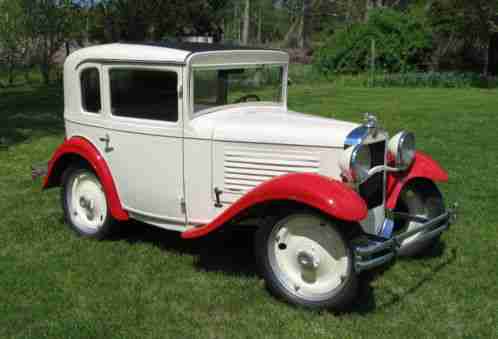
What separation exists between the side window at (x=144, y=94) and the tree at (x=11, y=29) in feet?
54.7

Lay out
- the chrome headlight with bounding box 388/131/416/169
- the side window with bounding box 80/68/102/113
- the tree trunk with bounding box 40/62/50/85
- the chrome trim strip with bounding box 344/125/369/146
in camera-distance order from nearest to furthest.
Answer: the chrome trim strip with bounding box 344/125/369/146, the chrome headlight with bounding box 388/131/416/169, the side window with bounding box 80/68/102/113, the tree trunk with bounding box 40/62/50/85

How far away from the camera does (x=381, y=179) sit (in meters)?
4.36

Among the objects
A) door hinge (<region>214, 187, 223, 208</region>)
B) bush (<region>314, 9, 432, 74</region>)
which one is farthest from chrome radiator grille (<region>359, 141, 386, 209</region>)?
bush (<region>314, 9, 432, 74</region>)

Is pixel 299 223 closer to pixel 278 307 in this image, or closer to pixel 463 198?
pixel 278 307

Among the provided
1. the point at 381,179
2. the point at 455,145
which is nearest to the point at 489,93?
the point at 455,145

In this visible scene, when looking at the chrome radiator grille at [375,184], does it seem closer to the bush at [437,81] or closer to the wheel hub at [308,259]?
the wheel hub at [308,259]

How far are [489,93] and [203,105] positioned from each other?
16.5 m

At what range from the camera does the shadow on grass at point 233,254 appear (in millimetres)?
4188

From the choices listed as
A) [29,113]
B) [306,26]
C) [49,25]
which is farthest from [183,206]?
[306,26]

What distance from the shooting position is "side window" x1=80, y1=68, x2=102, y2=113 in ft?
16.7

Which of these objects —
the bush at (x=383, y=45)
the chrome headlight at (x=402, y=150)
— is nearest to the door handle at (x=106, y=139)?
the chrome headlight at (x=402, y=150)

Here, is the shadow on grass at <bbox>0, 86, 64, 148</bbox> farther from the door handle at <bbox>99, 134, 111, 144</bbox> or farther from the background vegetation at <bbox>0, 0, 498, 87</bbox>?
the door handle at <bbox>99, 134, 111, 144</bbox>

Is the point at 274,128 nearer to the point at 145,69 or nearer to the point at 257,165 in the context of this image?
the point at 257,165

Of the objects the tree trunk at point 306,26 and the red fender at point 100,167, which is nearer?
the red fender at point 100,167
